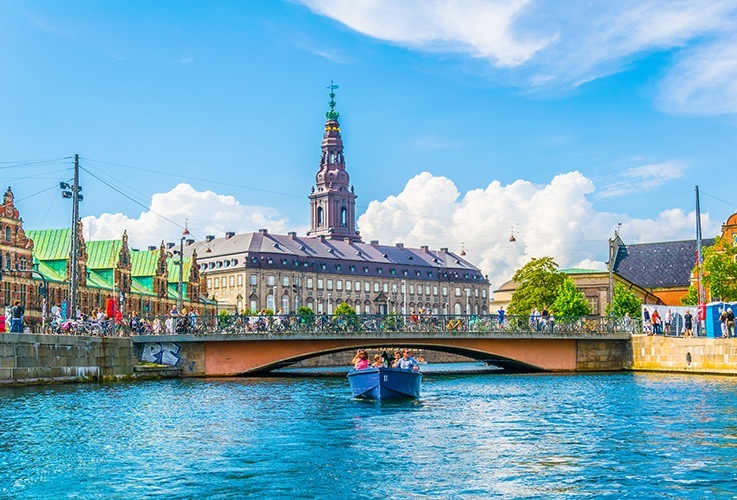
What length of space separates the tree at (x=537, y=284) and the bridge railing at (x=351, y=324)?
139 feet

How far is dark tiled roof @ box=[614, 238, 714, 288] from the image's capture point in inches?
6107

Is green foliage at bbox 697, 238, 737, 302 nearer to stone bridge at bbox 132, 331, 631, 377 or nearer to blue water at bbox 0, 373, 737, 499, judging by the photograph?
stone bridge at bbox 132, 331, 631, 377

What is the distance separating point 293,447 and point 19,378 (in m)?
26.2

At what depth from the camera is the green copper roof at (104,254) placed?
135125 millimetres

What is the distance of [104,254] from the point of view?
13650 centimetres

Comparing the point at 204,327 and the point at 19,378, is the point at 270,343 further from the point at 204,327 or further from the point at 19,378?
the point at 19,378

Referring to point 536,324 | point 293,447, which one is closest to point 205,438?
point 293,447

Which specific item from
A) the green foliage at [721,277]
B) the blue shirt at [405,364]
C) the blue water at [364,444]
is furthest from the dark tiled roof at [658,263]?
the blue shirt at [405,364]

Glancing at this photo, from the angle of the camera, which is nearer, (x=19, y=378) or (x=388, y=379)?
(x=388, y=379)

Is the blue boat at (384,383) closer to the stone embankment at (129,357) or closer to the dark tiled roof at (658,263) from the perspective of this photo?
the stone embankment at (129,357)

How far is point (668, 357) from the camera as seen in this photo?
76.1 metres

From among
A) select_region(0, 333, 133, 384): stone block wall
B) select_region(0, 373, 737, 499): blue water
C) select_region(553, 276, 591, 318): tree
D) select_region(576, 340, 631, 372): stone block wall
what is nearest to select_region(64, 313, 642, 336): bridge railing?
select_region(576, 340, 631, 372): stone block wall

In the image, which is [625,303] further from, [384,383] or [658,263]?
[384,383]

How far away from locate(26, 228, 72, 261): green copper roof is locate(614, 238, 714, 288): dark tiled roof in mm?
84028
